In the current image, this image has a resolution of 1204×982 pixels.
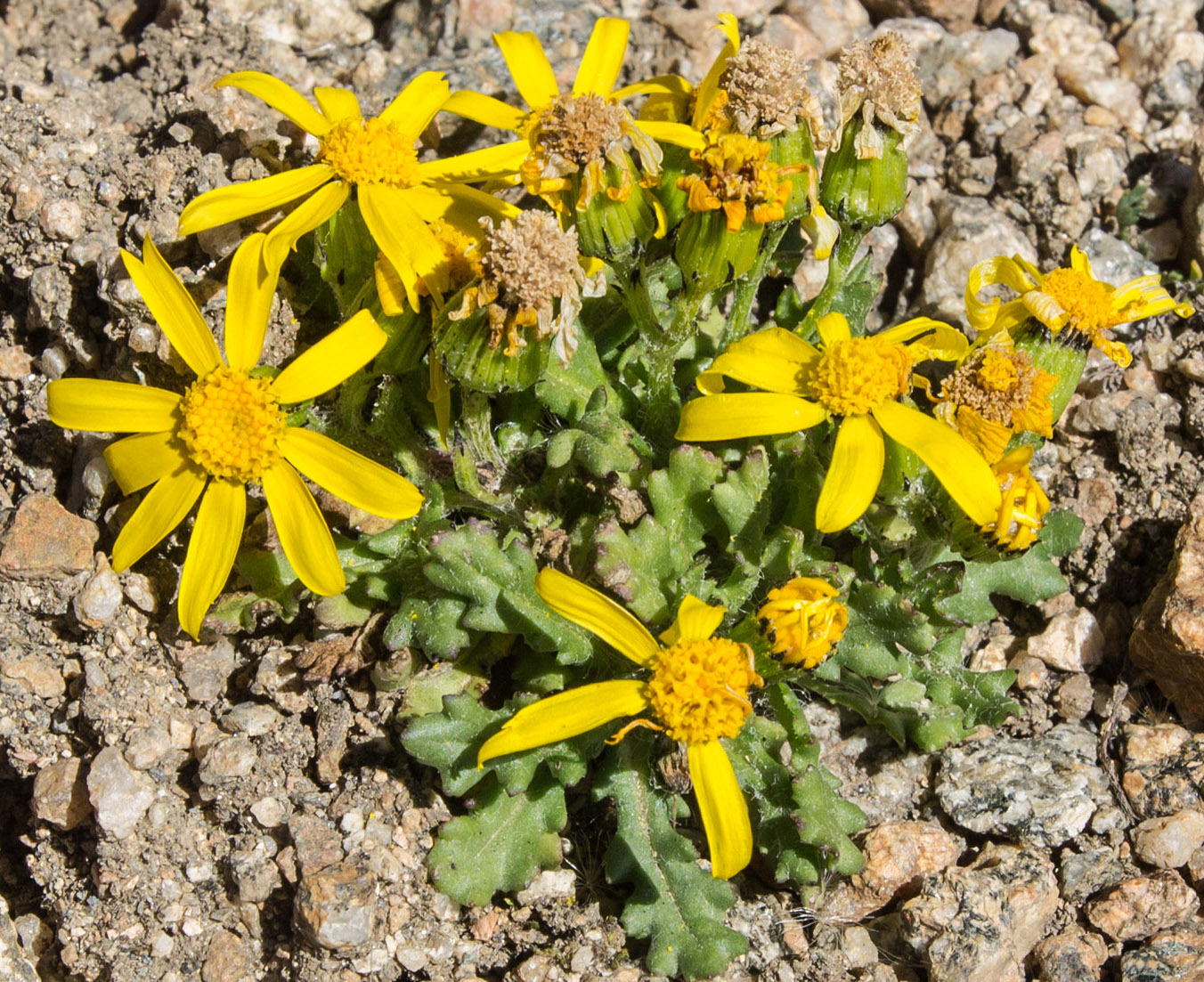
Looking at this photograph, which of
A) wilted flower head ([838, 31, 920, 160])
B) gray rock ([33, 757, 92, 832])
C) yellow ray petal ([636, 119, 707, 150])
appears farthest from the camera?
gray rock ([33, 757, 92, 832])

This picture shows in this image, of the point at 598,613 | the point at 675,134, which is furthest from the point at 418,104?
the point at 598,613

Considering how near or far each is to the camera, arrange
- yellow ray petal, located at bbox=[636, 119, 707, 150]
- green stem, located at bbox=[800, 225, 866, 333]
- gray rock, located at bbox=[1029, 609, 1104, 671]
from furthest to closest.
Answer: gray rock, located at bbox=[1029, 609, 1104, 671]
green stem, located at bbox=[800, 225, 866, 333]
yellow ray petal, located at bbox=[636, 119, 707, 150]

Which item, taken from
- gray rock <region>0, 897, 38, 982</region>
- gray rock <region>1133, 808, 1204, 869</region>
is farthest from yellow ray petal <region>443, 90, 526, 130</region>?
gray rock <region>1133, 808, 1204, 869</region>

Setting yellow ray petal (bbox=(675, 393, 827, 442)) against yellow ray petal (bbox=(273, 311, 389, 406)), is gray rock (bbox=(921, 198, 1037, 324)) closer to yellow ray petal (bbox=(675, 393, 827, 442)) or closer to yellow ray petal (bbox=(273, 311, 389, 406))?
yellow ray petal (bbox=(675, 393, 827, 442))

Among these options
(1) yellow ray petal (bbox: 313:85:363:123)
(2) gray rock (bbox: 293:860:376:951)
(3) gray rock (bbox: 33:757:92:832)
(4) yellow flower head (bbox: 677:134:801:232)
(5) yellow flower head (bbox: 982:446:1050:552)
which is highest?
(4) yellow flower head (bbox: 677:134:801:232)

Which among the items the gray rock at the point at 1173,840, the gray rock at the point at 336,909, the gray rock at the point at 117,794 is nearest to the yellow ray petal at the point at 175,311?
the gray rock at the point at 117,794

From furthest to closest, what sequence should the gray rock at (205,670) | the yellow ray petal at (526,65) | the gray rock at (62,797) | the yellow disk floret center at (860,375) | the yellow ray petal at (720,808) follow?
the yellow ray petal at (526,65)
the gray rock at (205,670)
the gray rock at (62,797)
the yellow disk floret center at (860,375)
the yellow ray petal at (720,808)

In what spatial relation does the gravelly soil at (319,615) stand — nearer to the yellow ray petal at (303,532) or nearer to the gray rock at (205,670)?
the gray rock at (205,670)
